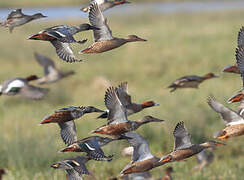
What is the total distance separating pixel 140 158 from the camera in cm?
418

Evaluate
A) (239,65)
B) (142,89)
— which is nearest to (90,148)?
(239,65)

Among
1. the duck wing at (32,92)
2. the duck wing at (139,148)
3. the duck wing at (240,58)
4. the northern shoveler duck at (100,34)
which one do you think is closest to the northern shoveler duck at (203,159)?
the duck wing at (32,92)

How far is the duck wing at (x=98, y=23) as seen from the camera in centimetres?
400

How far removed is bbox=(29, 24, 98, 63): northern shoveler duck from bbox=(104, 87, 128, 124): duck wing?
0.31 m

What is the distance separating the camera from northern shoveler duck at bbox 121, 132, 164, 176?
13.5 feet

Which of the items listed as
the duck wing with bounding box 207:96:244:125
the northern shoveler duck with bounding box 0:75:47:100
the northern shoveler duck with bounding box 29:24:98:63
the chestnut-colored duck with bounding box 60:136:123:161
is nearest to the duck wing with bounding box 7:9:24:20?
the northern shoveler duck with bounding box 29:24:98:63

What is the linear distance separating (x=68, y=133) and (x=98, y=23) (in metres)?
0.81

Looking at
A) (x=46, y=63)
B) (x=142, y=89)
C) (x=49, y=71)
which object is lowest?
(x=142, y=89)

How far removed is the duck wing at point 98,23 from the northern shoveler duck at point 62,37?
60 mm

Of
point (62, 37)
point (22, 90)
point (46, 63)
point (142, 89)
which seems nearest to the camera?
point (62, 37)

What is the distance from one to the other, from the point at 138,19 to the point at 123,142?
1910 centimetres

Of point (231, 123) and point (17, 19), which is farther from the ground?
point (17, 19)

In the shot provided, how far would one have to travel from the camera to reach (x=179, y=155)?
3.99 metres

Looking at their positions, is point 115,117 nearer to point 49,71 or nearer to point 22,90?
point 22,90
